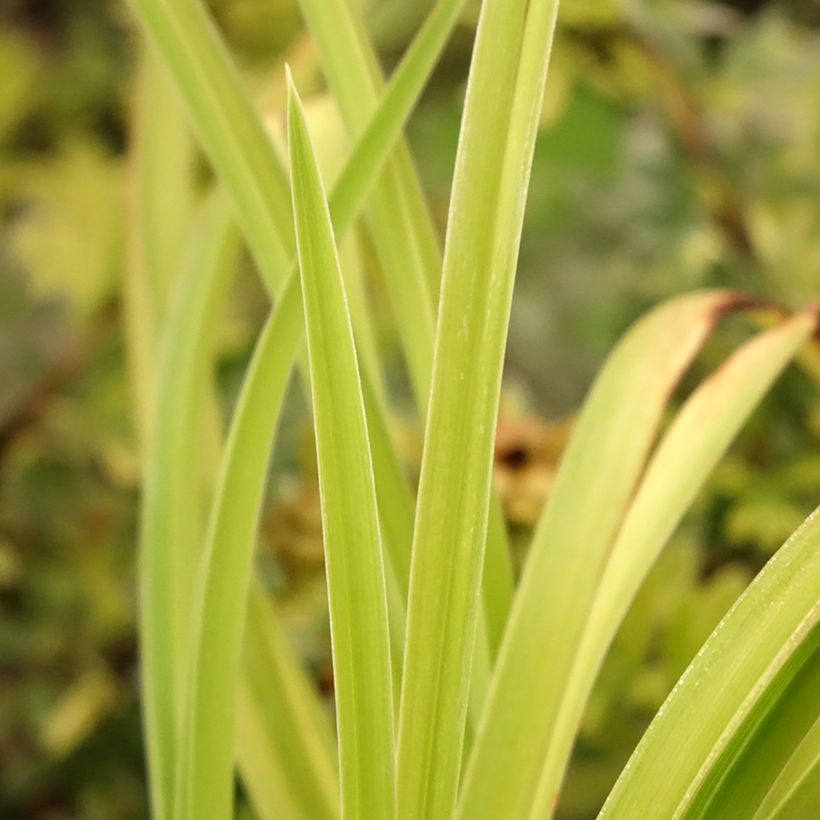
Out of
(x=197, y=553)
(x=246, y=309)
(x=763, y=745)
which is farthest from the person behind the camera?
(x=246, y=309)

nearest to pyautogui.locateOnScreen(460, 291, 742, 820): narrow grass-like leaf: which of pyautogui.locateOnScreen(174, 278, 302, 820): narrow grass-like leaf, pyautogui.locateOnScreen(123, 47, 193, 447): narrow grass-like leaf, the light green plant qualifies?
the light green plant

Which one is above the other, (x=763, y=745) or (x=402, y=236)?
(x=402, y=236)

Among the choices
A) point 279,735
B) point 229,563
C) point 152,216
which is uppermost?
point 152,216

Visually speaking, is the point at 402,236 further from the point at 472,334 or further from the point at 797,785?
the point at 797,785

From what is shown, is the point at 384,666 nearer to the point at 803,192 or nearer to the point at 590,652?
the point at 590,652

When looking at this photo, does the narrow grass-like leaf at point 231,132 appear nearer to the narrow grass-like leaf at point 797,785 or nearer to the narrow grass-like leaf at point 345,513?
the narrow grass-like leaf at point 345,513

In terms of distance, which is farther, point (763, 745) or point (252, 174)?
point (252, 174)

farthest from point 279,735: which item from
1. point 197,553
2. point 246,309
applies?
point 246,309

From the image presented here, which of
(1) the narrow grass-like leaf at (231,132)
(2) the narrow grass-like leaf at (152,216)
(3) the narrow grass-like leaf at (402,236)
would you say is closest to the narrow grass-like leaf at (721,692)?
(3) the narrow grass-like leaf at (402,236)
